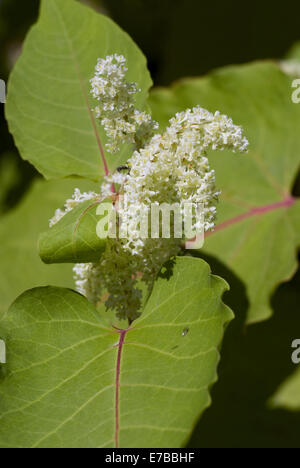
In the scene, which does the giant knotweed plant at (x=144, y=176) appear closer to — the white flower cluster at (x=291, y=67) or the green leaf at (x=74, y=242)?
the green leaf at (x=74, y=242)

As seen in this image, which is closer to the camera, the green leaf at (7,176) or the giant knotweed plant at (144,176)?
the giant knotweed plant at (144,176)

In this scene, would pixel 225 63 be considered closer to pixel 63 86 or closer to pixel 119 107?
pixel 63 86

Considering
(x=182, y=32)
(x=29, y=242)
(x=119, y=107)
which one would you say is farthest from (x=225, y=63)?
(x=119, y=107)

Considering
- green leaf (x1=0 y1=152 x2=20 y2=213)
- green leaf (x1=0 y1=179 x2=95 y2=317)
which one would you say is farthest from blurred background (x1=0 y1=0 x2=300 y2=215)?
green leaf (x1=0 y1=179 x2=95 y2=317)

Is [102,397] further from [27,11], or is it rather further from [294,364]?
[27,11]

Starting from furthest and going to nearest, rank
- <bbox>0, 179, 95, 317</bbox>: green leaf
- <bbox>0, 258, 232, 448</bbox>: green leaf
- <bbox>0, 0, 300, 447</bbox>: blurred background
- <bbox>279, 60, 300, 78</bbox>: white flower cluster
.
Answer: <bbox>279, 60, 300, 78</bbox>: white flower cluster < <bbox>0, 0, 300, 447</bbox>: blurred background < <bbox>0, 179, 95, 317</bbox>: green leaf < <bbox>0, 258, 232, 448</bbox>: green leaf

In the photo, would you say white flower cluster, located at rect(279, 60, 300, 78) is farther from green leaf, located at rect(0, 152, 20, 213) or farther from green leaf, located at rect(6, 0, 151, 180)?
green leaf, located at rect(0, 152, 20, 213)

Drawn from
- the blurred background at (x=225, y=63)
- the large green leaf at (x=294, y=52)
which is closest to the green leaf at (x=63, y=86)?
the blurred background at (x=225, y=63)
